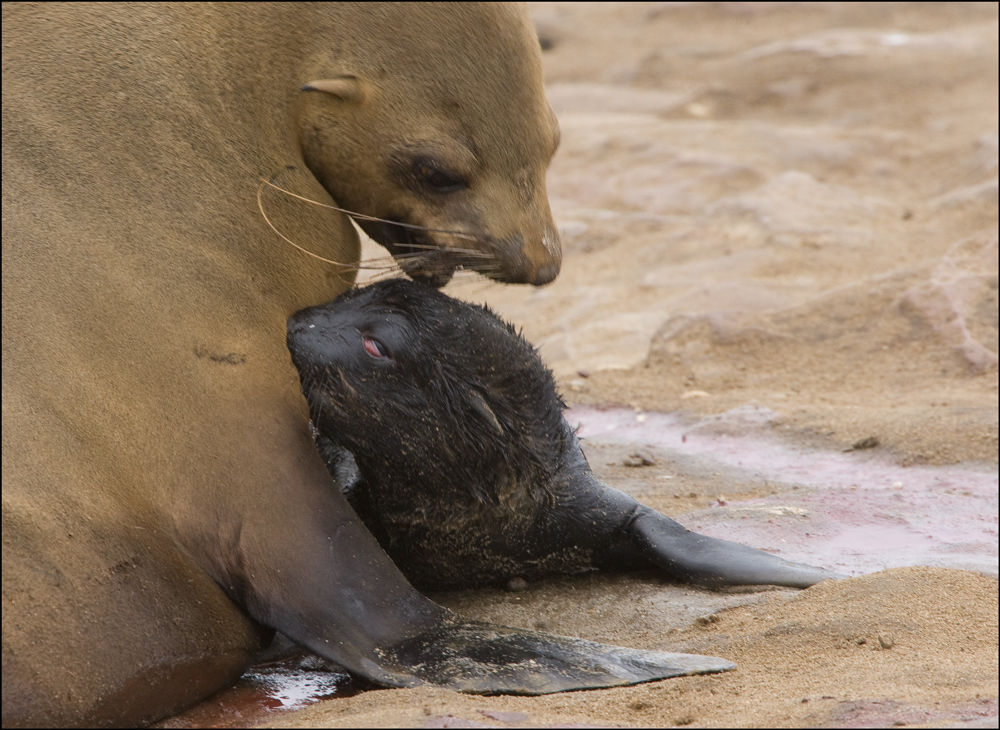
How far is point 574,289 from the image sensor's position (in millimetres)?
9133

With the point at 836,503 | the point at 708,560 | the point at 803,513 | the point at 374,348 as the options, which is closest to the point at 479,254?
the point at 374,348

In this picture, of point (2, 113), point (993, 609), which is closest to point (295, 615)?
point (2, 113)

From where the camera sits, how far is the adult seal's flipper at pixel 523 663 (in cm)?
322

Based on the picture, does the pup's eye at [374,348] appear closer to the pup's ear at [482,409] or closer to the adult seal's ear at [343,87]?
the pup's ear at [482,409]

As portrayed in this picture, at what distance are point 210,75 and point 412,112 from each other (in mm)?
633

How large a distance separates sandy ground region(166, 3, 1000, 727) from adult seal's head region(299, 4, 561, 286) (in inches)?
10.5

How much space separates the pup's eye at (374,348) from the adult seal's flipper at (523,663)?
1056mm

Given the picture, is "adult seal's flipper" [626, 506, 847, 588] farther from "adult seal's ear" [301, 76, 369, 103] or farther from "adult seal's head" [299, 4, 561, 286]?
"adult seal's ear" [301, 76, 369, 103]

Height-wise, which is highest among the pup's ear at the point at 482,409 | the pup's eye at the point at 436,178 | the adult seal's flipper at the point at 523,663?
the pup's eye at the point at 436,178

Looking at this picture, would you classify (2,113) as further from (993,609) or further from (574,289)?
(574,289)

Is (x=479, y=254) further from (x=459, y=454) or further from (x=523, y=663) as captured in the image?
(x=523, y=663)

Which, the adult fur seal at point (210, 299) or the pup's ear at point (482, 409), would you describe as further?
the pup's ear at point (482, 409)

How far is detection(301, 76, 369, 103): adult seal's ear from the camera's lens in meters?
3.36

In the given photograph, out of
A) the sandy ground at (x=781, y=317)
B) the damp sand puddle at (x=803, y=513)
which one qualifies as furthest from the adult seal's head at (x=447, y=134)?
the damp sand puddle at (x=803, y=513)
